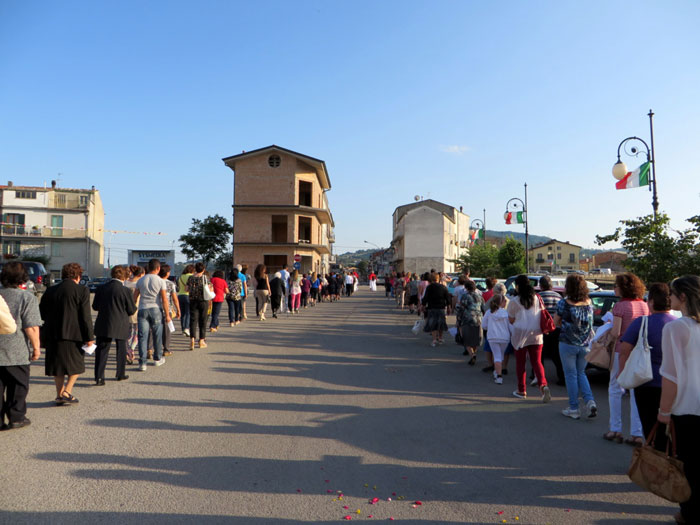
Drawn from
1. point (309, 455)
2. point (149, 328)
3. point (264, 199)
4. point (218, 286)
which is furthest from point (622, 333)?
point (264, 199)

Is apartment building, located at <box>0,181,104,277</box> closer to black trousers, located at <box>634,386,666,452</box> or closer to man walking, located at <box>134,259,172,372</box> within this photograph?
man walking, located at <box>134,259,172,372</box>

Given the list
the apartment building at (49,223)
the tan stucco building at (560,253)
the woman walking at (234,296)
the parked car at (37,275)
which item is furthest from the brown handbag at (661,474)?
the tan stucco building at (560,253)

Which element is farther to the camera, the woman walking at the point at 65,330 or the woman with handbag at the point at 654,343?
the woman walking at the point at 65,330

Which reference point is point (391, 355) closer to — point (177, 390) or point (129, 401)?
point (177, 390)

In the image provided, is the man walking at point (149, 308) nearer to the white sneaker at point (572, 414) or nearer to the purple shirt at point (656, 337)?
the white sneaker at point (572, 414)

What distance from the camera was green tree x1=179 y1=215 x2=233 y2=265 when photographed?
6738 cm

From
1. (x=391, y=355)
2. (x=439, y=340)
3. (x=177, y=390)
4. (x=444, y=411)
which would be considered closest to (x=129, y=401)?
(x=177, y=390)

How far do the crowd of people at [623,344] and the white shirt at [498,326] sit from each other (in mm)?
17

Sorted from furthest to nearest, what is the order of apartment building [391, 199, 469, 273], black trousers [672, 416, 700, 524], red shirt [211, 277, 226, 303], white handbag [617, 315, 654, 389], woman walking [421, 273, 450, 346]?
apartment building [391, 199, 469, 273], red shirt [211, 277, 226, 303], woman walking [421, 273, 450, 346], white handbag [617, 315, 654, 389], black trousers [672, 416, 700, 524]

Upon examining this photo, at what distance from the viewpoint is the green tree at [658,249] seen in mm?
13703

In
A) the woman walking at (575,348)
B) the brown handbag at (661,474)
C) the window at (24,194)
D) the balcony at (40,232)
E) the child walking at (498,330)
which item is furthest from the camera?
the window at (24,194)

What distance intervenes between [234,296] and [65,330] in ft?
32.2

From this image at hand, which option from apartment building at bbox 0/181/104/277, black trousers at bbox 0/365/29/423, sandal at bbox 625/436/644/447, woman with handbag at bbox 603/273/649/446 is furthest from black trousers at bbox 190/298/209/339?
apartment building at bbox 0/181/104/277

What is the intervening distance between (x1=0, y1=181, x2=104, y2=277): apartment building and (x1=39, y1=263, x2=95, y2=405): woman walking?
5875 cm
